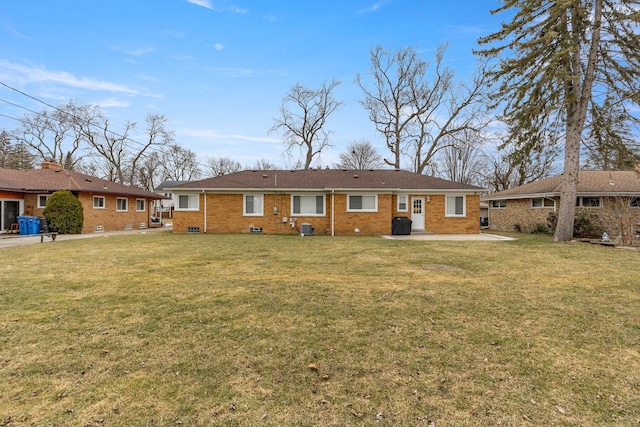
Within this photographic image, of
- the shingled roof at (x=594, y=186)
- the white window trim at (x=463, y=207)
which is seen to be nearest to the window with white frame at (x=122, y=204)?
the white window trim at (x=463, y=207)

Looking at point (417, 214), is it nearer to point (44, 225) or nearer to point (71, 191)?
point (71, 191)

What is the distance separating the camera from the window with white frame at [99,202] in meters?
19.6

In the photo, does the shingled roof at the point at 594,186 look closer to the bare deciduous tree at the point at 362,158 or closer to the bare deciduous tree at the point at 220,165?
the bare deciduous tree at the point at 362,158

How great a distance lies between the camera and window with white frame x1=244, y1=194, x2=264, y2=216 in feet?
58.4

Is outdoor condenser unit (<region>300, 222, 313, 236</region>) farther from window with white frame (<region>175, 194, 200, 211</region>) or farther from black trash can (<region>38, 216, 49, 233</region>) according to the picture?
black trash can (<region>38, 216, 49, 233</region>)

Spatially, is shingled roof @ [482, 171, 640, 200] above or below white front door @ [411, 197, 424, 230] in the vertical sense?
Result: above

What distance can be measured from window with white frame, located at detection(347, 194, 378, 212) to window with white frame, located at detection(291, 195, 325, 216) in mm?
1552

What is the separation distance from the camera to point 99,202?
2000cm

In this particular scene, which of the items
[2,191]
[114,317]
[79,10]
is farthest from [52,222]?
[114,317]

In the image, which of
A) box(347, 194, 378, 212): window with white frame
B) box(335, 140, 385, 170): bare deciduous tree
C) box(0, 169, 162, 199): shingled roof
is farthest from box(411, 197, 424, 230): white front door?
box(335, 140, 385, 170): bare deciduous tree

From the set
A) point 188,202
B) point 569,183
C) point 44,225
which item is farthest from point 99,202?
point 569,183

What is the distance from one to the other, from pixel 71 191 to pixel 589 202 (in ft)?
97.1

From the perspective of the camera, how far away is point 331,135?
112ft

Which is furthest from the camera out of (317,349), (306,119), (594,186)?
(306,119)
